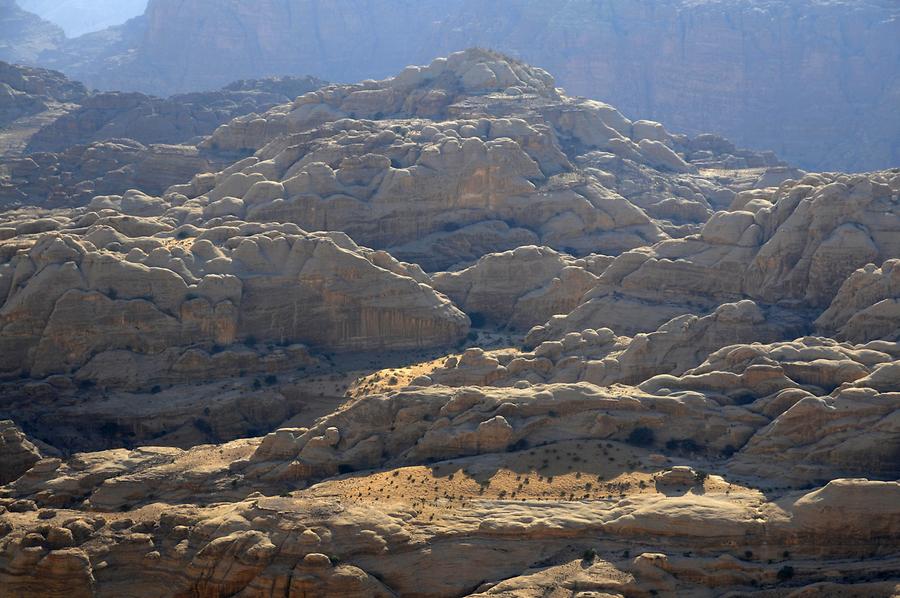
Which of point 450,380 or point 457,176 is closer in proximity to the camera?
point 450,380

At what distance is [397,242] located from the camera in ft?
357

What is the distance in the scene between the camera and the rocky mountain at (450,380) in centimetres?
5747

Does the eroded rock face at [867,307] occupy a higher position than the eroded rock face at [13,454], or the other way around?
the eroded rock face at [867,307]

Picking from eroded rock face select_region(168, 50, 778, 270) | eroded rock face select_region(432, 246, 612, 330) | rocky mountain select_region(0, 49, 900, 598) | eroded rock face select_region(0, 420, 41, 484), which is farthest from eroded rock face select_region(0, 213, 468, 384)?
eroded rock face select_region(168, 50, 778, 270)

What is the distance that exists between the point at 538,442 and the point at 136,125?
111 metres

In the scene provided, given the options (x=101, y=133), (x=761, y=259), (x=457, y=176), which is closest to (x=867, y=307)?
(x=761, y=259)

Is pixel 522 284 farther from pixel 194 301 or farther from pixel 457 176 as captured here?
pixel 194 301

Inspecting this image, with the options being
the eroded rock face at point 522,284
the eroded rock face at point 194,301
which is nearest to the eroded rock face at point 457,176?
the eroded rock face at point 522,284

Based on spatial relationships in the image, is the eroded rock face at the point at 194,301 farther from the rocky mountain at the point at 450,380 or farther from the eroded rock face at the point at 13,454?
the eroded rock face at the point at 13,454

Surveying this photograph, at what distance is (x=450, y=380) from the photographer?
77.8 m

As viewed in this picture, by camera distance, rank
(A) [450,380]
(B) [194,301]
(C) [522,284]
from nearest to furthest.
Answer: (A) [450,380] < (B) [194,301] < (C) [522,284]

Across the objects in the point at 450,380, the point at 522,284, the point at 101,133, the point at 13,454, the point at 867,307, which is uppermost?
the point at 101,133

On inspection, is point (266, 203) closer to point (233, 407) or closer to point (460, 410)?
point (233, 407)

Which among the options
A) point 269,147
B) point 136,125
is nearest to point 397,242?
point 269,147
